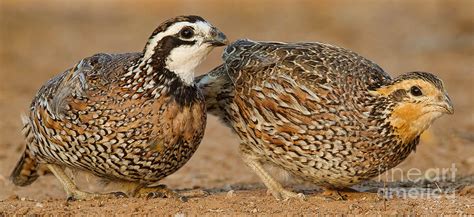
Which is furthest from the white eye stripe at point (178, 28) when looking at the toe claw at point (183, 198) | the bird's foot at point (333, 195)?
the bird's foot at point (333, 195)

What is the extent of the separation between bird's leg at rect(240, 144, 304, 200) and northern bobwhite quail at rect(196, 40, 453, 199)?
12 millimetres

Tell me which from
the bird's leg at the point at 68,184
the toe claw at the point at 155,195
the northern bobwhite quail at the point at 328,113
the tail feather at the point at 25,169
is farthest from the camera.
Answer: the tail feather at the point at 25,169

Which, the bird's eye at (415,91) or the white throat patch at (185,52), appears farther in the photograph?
the bird's eye at (415,91)

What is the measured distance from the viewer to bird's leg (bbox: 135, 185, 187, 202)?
938 centimetres

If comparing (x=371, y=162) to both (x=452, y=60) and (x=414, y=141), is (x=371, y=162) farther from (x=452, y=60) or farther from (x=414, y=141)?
(x=452, y=60)

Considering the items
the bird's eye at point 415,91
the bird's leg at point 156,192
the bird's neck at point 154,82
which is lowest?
the bird's leg at point 156,192

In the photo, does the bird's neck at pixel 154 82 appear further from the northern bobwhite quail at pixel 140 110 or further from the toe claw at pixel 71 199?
the toe claw at pixel 71 199

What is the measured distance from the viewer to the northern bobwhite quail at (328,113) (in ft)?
29.0

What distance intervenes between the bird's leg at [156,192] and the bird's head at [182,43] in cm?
123

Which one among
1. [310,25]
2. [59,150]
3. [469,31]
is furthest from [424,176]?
[310,25]

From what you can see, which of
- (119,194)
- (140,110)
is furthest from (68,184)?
(140,110)

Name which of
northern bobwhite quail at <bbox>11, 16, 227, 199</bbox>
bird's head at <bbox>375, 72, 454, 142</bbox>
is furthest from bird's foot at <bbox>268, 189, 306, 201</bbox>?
bird's head at <bbox>375, 72, 454, 142</bbox>

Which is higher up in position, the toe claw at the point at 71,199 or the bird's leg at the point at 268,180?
the bird's leg at the point at 268,180

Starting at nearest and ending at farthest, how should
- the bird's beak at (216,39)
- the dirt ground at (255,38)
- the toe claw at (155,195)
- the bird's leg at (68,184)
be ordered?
the bird's beak at (216,39) < the dirt ground at (255,38) < the toe claw at (155,195) < the bird's leg at (68,184)
